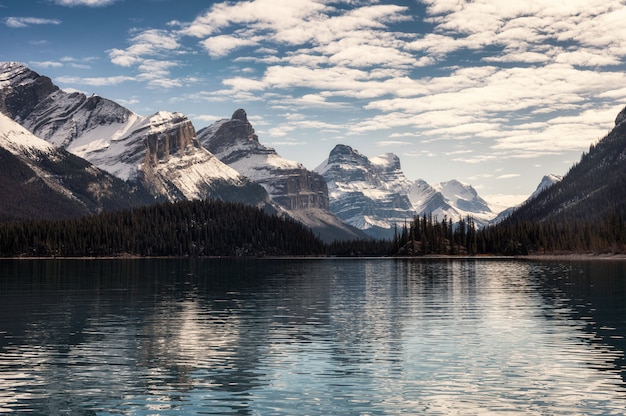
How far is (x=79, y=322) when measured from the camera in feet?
287

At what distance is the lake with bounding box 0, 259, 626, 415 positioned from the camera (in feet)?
147

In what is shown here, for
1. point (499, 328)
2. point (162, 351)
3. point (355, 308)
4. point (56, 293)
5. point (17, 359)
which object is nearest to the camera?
point (17, 359)

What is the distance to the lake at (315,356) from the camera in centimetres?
4494

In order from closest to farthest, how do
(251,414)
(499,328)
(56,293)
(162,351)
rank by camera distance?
1. (251,414)
2. (162,351)
3. (499,328)
4. (56,293)

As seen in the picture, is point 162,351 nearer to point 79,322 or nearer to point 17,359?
point 17,359

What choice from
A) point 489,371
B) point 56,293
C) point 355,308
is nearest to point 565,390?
point 489,371

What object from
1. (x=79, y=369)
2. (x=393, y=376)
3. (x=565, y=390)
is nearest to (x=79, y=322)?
(x=79, y=369)

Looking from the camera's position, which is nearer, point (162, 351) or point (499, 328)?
point (162, 351)

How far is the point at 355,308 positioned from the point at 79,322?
→ 38.2 meters

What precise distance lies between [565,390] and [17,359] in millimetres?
42442

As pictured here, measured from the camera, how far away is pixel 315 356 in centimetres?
Answer: 6131

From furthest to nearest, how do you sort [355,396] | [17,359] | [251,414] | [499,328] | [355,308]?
[355,308] < [499,328] < [17,359] < [355,396] < [251,414]

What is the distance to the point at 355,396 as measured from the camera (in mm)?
A: 46469

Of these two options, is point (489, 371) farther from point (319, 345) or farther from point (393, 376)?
point (319, 345)
